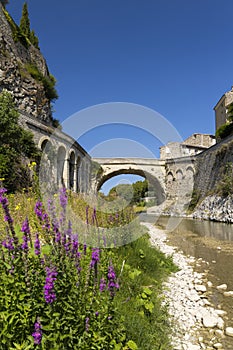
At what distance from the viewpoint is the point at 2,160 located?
39.6 ft

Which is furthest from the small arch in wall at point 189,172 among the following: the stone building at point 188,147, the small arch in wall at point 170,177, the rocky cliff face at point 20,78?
the rocky cliff face at point 20,78

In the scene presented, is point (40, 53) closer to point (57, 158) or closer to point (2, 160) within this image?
point (57, 158)

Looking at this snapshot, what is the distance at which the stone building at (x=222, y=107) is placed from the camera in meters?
38.5

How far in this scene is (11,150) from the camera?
1290 centimetres

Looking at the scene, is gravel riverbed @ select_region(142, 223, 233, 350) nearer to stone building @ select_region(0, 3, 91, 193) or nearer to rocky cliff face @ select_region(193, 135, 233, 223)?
rocky cliff face @ select_region(193, 135, 233, 223)

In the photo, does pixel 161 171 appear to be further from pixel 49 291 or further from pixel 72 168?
pixel 49 291

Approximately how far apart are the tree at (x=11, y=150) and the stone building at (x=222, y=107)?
34.6 m

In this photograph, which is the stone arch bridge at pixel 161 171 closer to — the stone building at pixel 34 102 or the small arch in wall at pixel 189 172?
the small arch in wall at pixel 189 172

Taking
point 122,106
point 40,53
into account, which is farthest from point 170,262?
point 40,53

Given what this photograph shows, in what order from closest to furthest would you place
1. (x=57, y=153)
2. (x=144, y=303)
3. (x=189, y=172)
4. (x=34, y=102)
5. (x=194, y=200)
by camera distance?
(x=144, y=303) < (x=34, y=102) < (x=57, y=153) < (x=194, y=200) < (x=189, y=172)

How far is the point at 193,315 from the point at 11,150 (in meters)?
12.4

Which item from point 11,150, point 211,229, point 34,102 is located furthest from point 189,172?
point 11,150

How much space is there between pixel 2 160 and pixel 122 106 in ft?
22.9

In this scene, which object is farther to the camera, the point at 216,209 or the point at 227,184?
the point at 216,209
